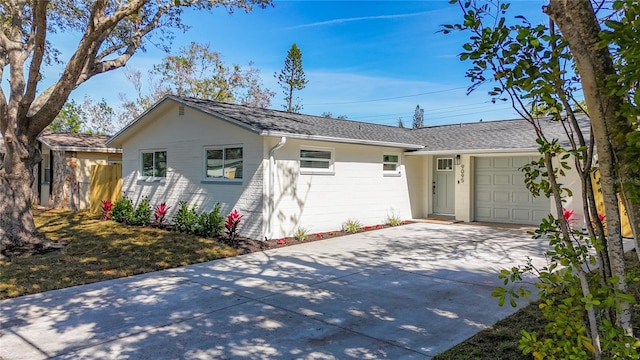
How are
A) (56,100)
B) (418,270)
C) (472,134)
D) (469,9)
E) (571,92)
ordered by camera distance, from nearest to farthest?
(469,9), (571,92), (418,270), (56,100), (472,134)

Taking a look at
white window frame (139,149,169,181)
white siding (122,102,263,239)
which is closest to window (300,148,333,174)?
white siding (122,102,263,239)

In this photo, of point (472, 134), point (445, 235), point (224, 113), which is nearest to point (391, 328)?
point (445, 235)

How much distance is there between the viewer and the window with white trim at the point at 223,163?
35.1ft

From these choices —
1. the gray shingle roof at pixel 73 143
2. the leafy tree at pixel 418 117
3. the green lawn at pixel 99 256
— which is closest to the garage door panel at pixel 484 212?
the green lawn at pixel 99 256

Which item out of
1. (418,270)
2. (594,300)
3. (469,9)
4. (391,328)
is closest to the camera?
(594,300)

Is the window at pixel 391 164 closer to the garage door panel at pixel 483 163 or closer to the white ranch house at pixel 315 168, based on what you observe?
the white ranch house at pixel 315 168

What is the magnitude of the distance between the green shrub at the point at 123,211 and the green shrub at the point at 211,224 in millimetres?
3577

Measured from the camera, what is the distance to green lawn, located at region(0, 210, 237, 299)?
636 cm

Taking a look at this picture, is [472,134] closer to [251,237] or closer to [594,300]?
[251,237]

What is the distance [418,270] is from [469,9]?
5.33 m

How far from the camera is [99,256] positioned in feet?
26.3

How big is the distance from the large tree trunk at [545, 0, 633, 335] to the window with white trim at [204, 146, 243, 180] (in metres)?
9.07

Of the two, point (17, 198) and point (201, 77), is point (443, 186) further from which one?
point (201, 77)

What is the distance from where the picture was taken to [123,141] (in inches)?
587
